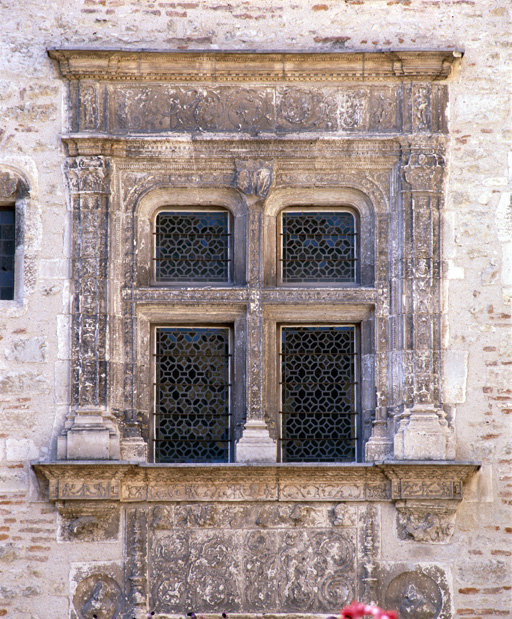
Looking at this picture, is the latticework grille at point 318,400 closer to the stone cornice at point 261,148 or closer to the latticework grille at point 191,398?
the latticework grille at point 191,398

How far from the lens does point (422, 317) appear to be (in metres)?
8.21

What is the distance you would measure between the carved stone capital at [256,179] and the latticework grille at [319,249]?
0.35 meters

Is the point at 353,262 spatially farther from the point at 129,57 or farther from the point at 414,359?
the point at 129,57

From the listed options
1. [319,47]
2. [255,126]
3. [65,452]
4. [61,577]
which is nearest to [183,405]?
[65,452]

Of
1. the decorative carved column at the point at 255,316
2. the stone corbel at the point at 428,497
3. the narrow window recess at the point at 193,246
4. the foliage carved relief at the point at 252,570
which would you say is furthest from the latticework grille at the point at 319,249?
the foliage carved relief at the point at 252,570

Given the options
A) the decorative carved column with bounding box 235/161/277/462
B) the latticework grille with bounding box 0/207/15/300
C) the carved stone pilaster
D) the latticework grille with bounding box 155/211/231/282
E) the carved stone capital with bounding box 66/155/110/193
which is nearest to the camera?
the carved stone pilaster

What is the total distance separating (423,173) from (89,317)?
2471mm

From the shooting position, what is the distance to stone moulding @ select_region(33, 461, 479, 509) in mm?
7930

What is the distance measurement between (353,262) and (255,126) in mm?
1168

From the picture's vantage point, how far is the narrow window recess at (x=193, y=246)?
8.51 meters

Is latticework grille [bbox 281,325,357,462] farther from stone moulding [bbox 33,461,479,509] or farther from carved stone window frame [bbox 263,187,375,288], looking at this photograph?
→ carved stone window frame [bbox 263,187,375,288]

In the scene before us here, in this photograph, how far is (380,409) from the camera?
8242 mm

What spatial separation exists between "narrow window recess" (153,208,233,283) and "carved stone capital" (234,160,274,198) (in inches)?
12.5

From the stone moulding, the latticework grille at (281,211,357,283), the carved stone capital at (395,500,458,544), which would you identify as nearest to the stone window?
the latticework grille at (281,211,357,283)
